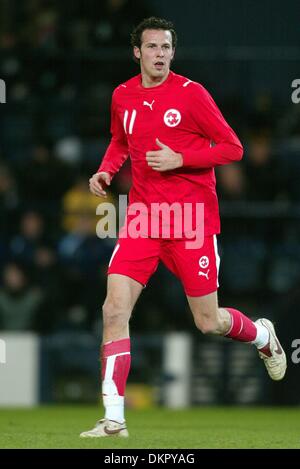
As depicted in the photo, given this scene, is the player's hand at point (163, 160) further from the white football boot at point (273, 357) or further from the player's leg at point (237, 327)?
the white football boot at point (273, 357)

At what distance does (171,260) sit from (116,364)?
779mm

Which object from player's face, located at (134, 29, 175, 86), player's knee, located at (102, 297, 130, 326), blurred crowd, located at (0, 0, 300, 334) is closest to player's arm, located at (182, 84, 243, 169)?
player's face, located at (134, 29, 175, 86)

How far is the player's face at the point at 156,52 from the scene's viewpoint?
7184 millimetres

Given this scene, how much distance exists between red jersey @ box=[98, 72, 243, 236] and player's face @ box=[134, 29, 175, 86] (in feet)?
0.37

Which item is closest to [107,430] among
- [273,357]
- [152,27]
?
[273,357]

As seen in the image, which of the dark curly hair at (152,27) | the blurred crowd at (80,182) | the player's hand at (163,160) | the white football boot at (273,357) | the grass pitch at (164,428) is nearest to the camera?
the grass pitch at (164,428)

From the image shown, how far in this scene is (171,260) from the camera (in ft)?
A: 24.4

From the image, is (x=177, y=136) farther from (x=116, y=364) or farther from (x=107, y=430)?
(x=107, y=430)

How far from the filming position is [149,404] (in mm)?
11289

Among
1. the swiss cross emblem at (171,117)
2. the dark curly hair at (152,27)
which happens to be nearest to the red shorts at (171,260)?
the swiss cross emblem at (171,117)

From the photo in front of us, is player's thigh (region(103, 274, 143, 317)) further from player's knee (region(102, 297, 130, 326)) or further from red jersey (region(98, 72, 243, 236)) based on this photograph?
red jersey (region(98, 72, 243, 236))

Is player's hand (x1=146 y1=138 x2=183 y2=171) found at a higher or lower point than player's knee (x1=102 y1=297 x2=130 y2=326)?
higher

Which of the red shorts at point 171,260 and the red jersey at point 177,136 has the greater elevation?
the red jersey at point 177,136

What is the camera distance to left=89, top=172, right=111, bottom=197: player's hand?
7305mm
